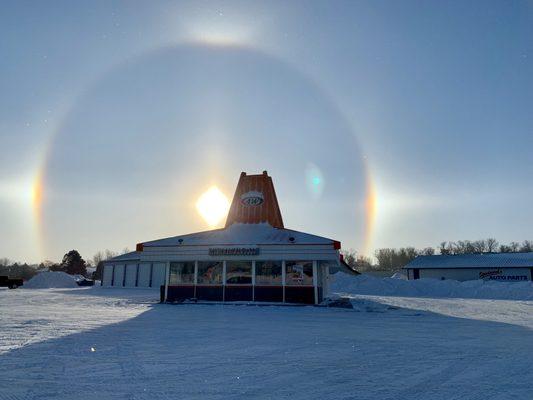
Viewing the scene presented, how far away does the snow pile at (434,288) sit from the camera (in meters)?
38.3

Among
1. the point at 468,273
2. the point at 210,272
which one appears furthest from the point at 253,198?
the point at 468,273

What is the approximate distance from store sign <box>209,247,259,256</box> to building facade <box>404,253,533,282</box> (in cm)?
4321

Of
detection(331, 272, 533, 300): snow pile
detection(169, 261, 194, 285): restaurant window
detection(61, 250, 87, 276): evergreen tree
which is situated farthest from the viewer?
detection(61, 250, 87, 276): evergreen tree

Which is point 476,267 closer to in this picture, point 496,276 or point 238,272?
point 496,276

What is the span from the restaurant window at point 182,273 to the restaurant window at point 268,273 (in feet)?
14.4

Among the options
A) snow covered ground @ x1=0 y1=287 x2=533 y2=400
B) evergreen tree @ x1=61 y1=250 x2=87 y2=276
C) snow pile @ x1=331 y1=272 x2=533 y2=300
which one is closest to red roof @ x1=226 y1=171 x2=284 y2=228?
snow covered ground @ x1=0 y1=287 x2=533 y2=400

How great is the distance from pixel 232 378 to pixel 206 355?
232 centimetres

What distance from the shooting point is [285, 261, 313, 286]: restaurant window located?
84.6 feet

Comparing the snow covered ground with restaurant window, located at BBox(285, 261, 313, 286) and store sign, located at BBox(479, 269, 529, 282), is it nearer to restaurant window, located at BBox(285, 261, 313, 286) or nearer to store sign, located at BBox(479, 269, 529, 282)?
restaurant window, located at BBox(285, 261, 313, 286)

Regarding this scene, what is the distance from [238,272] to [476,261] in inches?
1846

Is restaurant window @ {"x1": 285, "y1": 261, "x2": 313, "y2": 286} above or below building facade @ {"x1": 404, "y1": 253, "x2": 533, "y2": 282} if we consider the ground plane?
below

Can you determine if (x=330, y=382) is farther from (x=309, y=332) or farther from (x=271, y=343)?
(x=309, y=332)

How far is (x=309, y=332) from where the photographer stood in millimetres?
13812

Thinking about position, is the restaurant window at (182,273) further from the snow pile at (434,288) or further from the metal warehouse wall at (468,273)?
the metal warehouse wall at (468,273)
